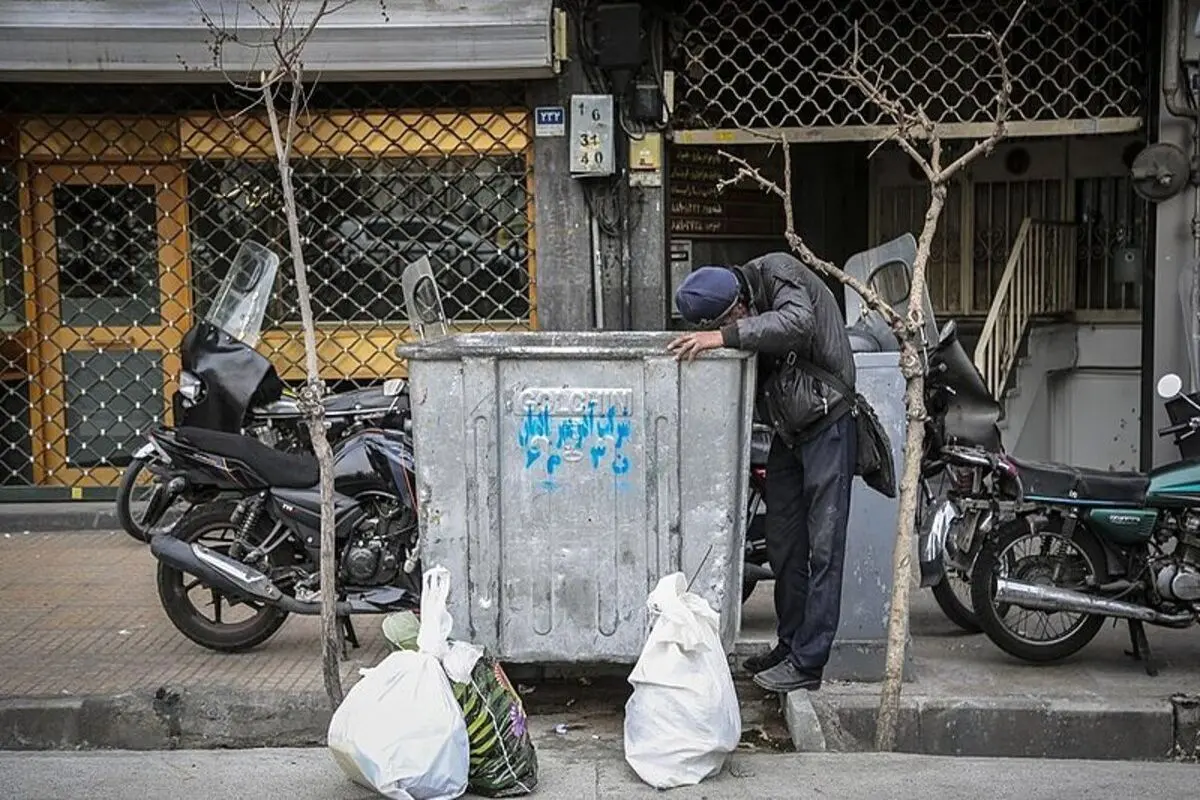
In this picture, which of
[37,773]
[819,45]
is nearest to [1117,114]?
[819,45]

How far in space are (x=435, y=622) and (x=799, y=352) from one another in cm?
172

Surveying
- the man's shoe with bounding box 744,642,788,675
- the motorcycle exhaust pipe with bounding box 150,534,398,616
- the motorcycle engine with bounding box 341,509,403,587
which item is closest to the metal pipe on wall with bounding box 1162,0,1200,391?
the man's shoe with bounding box 744,642,788,675

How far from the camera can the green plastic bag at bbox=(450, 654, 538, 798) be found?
15.8ft

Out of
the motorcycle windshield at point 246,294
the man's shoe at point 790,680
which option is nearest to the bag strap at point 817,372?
the man's shoe at point 790,680

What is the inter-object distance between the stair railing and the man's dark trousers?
4453 mm

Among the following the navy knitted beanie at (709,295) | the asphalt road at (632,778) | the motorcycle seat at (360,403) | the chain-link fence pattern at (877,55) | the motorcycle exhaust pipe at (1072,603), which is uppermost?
the chain-link fence pattern at (877,55)

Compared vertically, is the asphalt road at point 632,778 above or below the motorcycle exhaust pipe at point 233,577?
below

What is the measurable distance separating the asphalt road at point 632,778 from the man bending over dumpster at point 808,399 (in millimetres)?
510

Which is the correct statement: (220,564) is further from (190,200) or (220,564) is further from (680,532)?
(190,200)

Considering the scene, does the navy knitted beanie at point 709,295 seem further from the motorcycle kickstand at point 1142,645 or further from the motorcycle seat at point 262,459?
the motorcycle kickstand at point 1142,645

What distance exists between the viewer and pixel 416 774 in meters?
4.61

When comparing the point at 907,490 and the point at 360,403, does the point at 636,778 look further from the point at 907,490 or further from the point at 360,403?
the point at 360,403

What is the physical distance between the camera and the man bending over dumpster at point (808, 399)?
215 inches

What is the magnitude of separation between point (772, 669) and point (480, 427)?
1537mm
